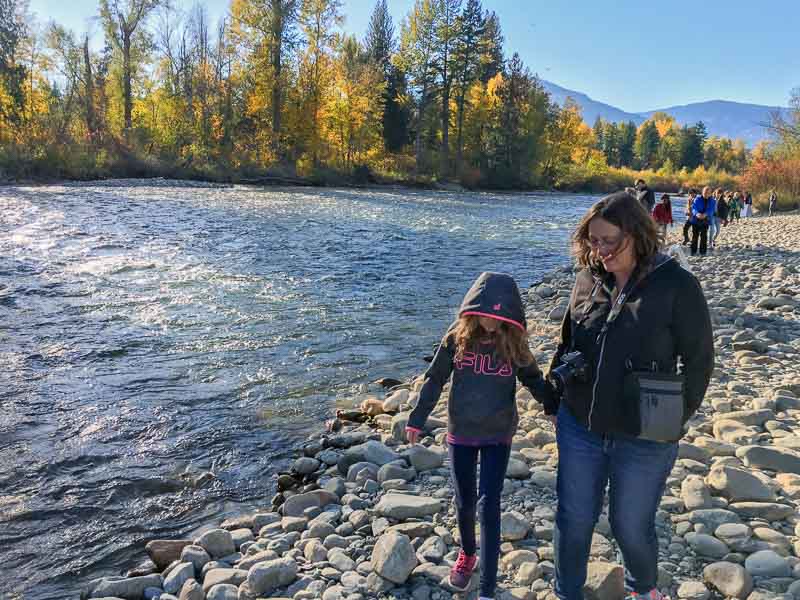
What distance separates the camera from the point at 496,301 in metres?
3.01

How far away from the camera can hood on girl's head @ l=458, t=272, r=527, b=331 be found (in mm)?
3000

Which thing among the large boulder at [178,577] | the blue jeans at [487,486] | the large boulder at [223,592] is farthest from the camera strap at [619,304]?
the large boulder at [178,577]

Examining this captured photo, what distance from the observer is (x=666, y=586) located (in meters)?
3.14

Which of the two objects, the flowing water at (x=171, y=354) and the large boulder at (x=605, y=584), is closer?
the large boulder at (x=605, y=584)

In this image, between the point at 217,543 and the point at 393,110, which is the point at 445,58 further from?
the point at 217,543

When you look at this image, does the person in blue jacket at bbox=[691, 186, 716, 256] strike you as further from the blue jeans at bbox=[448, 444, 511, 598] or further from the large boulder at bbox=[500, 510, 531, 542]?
the blue jeans at bbox=[448, 444, 511, 598]

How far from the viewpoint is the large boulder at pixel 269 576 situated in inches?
135

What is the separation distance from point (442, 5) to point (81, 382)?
5691cm

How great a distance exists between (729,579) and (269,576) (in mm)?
2457

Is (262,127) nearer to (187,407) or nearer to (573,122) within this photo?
(573,122)

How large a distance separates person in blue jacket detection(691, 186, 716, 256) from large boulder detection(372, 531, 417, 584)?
1414cm

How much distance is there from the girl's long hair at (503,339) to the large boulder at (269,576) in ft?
5.49

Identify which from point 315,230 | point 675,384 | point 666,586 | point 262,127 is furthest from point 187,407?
point 262,127

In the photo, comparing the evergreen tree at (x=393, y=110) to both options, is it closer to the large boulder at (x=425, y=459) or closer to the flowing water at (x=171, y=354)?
the flowing water at (x=171, y=354)
